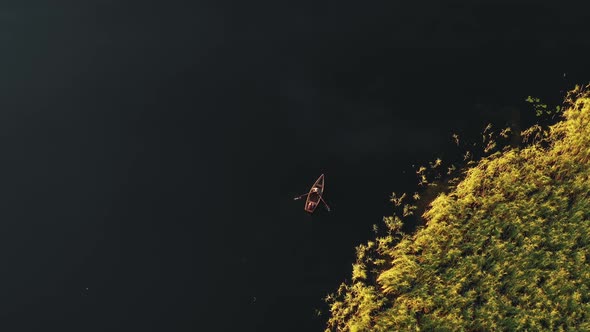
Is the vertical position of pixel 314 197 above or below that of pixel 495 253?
above

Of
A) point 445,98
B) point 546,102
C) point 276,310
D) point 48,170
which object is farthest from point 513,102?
point 48,170

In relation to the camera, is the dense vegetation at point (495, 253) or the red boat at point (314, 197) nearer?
the dense vegetation at point (495, 253)

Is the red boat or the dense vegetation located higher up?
the red boat

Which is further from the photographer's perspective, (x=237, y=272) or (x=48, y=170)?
A: (x=48, y=170)

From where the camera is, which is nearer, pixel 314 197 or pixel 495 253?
pixel 495 253

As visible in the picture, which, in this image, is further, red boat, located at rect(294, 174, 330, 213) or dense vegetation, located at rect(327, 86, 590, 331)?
red boat, located at rect(294, 174, 330, 213)

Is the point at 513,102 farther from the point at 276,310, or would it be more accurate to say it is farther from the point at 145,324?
the point at 145,324

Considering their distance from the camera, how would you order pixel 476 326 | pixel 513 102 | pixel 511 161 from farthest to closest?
pixel 513 102 → pixel 511 161 → pixel 476 326

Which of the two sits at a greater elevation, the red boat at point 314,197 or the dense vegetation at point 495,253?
the red boat at point 314,197
